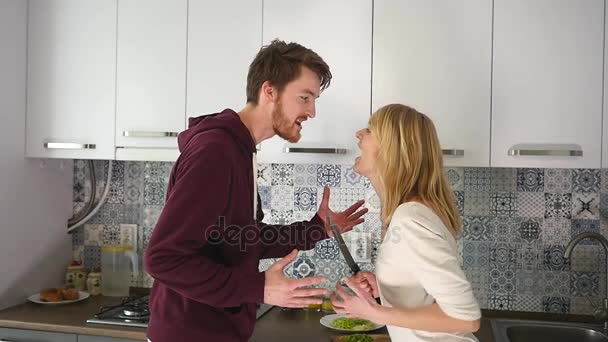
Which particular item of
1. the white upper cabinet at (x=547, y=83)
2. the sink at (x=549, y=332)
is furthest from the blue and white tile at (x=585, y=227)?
the white upper cabinet at (x=547, y=83)

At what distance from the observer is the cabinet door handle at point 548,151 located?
2094 mm

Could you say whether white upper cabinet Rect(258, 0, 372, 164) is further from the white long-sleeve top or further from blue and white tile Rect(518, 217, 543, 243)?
blue and white tile Rect(518, 217, 543, 243)

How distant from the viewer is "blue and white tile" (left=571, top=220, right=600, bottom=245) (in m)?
2.46

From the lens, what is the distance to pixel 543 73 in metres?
2.14

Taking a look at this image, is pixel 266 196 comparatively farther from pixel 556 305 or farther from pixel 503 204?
pixel 556 305

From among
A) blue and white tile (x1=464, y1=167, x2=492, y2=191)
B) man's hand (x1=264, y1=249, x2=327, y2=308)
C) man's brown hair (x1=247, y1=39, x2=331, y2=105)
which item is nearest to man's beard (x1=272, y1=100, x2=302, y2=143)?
man's brown hair (x1=247, y1=39, x2=331, y2=105)

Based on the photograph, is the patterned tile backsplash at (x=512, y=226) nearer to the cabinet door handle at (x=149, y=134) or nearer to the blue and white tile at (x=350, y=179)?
the blue and white tile at (x=350, y=179)

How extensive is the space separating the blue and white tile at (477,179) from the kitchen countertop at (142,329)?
53 cm

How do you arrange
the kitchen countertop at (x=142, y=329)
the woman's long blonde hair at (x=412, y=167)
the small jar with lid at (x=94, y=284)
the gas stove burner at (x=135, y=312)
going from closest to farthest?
the woman's long blonde hair at (x=412, y=167), the kitchen countertop at (x=142, y=329), the gas stove burner at (x=135, y=312), the small jar with lid at (x=94, y=284)

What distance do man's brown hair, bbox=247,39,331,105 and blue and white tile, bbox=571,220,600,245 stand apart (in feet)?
4.57

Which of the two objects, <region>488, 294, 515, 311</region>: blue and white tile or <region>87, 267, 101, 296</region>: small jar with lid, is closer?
<region>488, 294, 515, 311</region>: blue and white tile

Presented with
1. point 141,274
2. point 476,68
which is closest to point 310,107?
point 476,68

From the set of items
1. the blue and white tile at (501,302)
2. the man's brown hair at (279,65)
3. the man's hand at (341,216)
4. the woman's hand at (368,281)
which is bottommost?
the blue and white tile at (501,302)

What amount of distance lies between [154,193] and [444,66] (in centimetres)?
150
